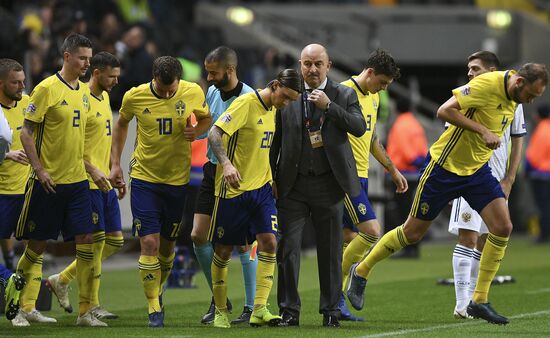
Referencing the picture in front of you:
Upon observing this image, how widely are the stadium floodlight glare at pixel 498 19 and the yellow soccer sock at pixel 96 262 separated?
719 inches

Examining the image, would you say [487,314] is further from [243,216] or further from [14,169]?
[14,169]

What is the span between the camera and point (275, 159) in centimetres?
1084

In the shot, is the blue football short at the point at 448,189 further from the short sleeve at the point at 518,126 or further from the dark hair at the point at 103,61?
the dark hair at the point at 103,61

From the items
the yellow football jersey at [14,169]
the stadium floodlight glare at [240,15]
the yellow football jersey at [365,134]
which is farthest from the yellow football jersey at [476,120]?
the stadium floodlight glare at [240,15]

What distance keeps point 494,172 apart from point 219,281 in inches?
128

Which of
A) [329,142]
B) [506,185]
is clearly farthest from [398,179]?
[329,142]

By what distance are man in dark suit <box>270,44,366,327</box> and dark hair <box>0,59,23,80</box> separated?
85.7 inches

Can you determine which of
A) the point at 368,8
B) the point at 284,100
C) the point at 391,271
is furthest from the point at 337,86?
the point at 368,8

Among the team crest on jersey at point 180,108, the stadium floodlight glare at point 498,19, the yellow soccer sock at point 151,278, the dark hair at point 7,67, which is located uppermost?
the stadium floodlight glare at point 498,19

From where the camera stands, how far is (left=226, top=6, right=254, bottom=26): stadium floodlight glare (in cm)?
2798

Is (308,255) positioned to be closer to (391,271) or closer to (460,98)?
(391,271)

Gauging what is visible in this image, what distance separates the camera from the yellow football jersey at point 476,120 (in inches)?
422

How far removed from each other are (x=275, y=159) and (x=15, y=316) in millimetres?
2422

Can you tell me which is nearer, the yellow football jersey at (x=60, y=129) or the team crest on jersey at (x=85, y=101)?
the yellow football jersey at (x=60, y=129)
